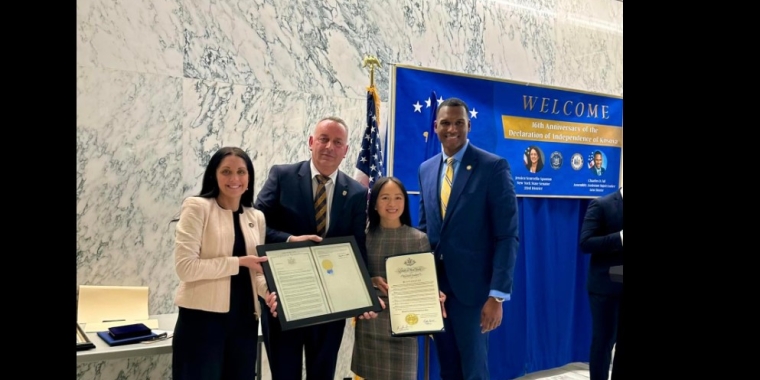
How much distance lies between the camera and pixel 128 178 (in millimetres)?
4094

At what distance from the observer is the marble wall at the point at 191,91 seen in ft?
13.1

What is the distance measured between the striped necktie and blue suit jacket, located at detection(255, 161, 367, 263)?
0.03 m

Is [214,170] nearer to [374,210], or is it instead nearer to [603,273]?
[374,210]

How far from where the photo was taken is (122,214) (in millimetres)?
4070

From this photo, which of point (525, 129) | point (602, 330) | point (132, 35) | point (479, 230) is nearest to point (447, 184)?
point (479, 230)

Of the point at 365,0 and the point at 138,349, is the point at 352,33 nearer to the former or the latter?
the point at 365,0

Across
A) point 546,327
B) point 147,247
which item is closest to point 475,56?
point 546,327

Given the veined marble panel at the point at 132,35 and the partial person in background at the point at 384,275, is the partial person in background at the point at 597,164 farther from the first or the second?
the veined marble panel at the point at 132,35

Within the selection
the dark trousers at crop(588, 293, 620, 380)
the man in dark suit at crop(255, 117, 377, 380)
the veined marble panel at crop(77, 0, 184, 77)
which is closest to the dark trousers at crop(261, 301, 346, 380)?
the man in dark suit at crop(255, 117, 377, 380)

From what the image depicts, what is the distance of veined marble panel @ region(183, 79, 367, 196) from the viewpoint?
170 inches

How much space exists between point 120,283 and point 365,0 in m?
2.97

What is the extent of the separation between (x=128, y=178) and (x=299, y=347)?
181 cm

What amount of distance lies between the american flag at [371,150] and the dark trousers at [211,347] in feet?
4.60

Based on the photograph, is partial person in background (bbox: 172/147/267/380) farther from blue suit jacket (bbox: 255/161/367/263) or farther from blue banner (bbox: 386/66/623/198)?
blue banner (bbox: 386/66/623/198)
